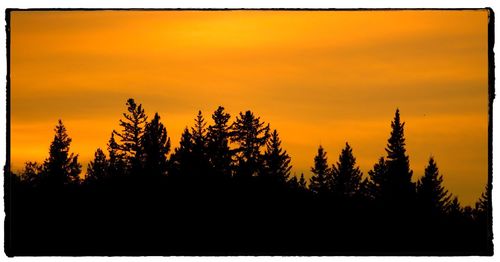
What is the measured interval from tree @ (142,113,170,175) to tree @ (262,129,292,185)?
163 centimetres

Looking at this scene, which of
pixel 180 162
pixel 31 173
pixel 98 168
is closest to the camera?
pixel 31 173

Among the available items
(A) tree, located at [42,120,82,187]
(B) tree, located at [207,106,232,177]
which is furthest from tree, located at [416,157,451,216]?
(A) tree, located at [42,120,82,187]

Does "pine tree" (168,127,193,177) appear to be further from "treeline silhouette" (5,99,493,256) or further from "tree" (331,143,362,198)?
"tree" (331,143,362,198)

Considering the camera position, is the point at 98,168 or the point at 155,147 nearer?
the point at 98,168

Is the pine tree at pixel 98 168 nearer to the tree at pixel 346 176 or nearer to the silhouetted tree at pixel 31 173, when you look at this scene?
the silhouetted tree at pixel 31 173

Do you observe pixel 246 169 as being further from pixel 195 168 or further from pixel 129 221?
pixel 129 221

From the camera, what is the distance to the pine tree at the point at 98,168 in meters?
20.2

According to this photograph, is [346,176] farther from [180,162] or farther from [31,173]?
[31,173]

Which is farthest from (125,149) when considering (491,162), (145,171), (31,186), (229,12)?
(491,162)

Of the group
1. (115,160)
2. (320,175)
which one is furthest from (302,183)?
(115,160)

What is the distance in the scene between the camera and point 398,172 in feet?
68.0

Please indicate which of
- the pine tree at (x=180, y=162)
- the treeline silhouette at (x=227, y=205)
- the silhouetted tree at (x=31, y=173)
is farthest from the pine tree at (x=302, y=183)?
the silhouetted tree at (x=31, y=173)

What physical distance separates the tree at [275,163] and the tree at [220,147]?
2.21 feet

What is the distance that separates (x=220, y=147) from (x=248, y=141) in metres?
1.03
